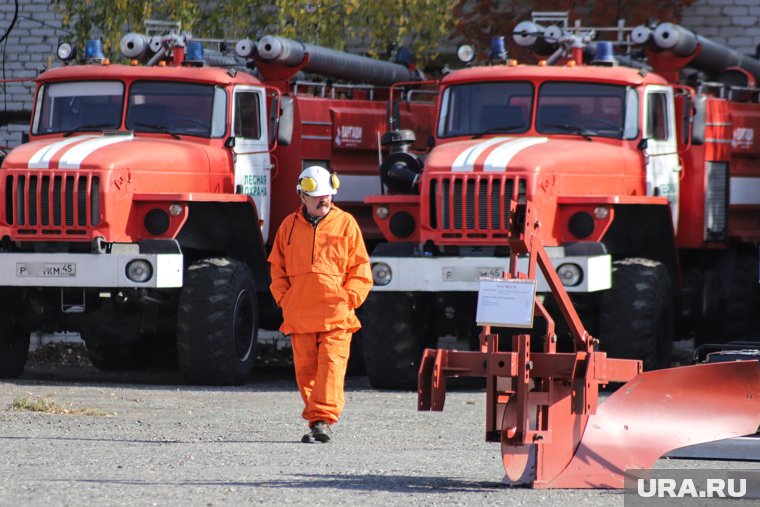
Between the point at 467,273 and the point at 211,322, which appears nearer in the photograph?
the point at 467,273

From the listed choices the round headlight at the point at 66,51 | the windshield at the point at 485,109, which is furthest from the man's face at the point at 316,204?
the round headlight at the point at 66,51

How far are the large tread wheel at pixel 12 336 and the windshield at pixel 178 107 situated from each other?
1.81m

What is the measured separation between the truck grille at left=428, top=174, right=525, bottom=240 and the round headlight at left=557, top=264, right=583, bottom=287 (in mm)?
545

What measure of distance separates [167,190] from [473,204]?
8.44 feet

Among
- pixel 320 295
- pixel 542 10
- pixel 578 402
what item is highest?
pixel 542 10

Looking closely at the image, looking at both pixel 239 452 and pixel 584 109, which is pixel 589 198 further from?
A: pixel 239 452

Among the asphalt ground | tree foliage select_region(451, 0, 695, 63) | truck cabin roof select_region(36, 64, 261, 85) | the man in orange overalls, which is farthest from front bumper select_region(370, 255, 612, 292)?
tree foliage select_region(451, 0, 695, 63)

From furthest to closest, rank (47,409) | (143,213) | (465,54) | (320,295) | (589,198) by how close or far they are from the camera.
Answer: (465,54)
(143,213)
(589,198)
(47,409)
(320,295)

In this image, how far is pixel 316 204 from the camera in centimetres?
1002

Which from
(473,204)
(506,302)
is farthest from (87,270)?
(506,302)

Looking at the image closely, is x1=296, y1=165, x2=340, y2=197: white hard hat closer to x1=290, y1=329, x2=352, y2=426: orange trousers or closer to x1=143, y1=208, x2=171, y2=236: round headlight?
x1=290, y1=329, x2=352, y2=426: orange trousers

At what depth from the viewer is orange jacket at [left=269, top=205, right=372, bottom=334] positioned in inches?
392

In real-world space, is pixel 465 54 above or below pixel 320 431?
above

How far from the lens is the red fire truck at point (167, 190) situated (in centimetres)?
1334
